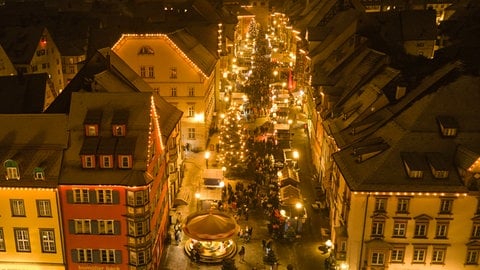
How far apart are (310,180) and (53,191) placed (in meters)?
37.1

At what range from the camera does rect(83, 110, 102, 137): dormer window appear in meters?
43.6

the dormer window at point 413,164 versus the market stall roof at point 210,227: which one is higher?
the dormer window at point 413,164

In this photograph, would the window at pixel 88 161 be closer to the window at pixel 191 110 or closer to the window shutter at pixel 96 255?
the window shutter at pixel 96 255

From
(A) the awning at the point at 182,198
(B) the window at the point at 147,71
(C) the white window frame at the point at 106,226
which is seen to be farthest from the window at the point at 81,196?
(B) the window at the point at 147,71

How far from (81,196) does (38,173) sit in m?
4.19

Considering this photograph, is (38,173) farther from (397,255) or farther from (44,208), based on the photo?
(397,255)

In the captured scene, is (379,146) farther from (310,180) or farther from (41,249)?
(41,249)

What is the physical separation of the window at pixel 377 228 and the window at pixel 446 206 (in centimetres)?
529

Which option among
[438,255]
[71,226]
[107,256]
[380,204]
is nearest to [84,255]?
[107,256]

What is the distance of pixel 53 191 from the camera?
4325 centimetres

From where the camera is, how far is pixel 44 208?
1727 inches

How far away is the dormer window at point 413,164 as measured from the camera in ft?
141

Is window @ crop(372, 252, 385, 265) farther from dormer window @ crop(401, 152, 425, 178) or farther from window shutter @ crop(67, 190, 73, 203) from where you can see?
window shutter @ crop(67, 190, 73, 203)

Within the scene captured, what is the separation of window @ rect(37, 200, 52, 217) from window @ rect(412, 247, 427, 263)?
33425 millimetres
